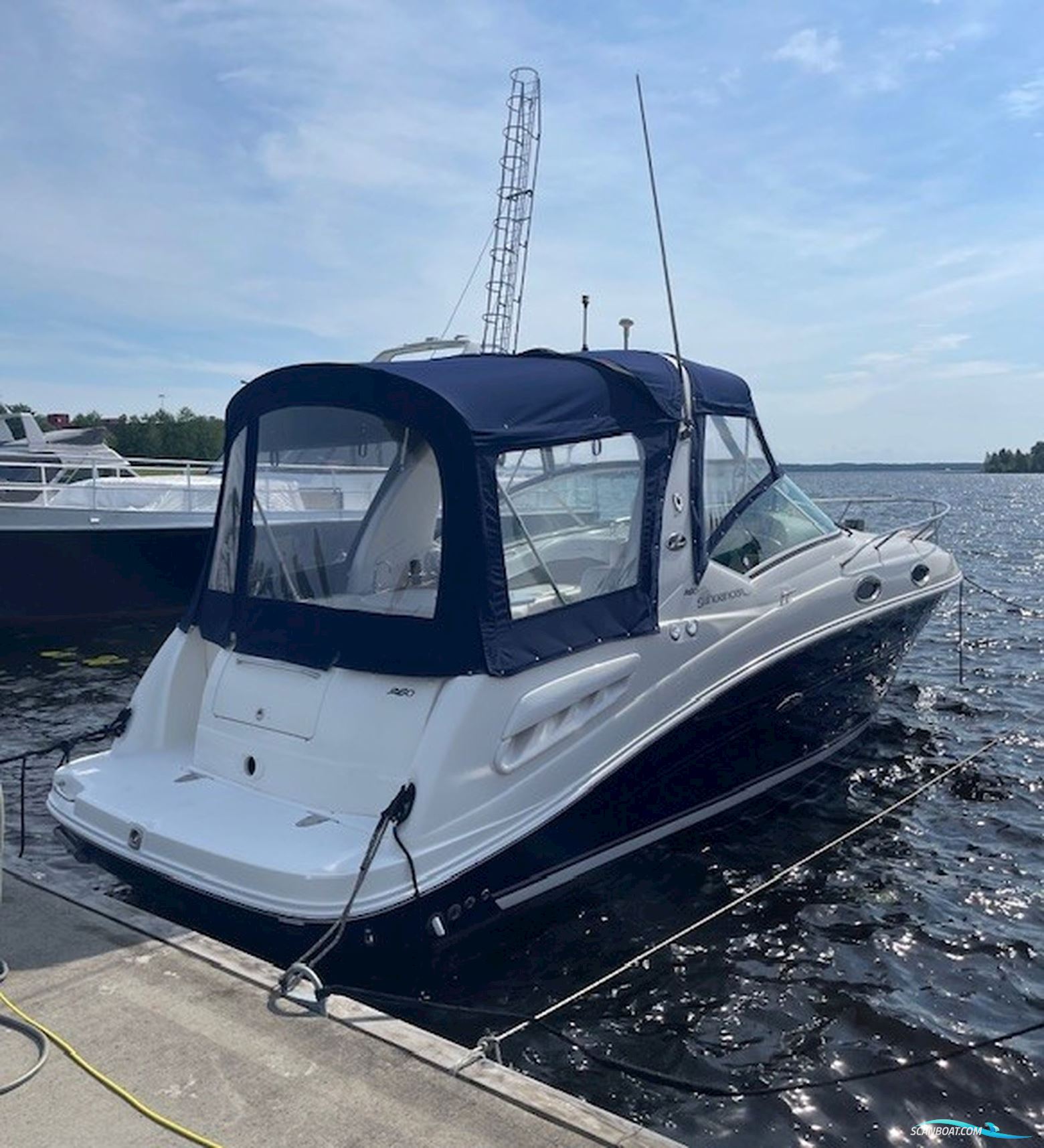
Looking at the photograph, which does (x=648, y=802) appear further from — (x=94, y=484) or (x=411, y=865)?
(x=94, y=484)

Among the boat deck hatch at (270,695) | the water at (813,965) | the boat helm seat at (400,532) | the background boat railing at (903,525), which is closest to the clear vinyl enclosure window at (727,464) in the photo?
the background boat railing at (903,525)

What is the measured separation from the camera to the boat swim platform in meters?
3.13

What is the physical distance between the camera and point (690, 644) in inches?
240

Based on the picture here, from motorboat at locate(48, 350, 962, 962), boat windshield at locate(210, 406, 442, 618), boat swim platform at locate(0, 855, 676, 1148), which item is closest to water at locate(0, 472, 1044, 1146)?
motorboat at locate(48, 350, 962, 962)

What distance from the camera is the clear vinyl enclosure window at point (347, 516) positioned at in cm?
549

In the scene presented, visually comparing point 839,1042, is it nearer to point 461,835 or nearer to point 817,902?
point 817,902

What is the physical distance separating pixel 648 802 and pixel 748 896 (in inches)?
29.3

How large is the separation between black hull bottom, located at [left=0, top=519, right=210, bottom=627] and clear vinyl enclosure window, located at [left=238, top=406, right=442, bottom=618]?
9.90 meters

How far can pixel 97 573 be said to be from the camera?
16.5 meters

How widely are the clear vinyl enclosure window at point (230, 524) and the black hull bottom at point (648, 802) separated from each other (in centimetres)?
161

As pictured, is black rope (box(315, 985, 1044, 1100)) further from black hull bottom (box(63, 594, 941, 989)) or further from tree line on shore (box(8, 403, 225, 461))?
tree line on shore (box(8, 403, 225, 461))

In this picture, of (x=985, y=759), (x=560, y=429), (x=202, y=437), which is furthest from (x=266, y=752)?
(x=202, y=437)

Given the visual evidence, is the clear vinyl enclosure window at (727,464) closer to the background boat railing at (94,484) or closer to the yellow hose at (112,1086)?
the yellow hose at (112,1086)

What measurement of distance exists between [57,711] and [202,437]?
59.4 meters
